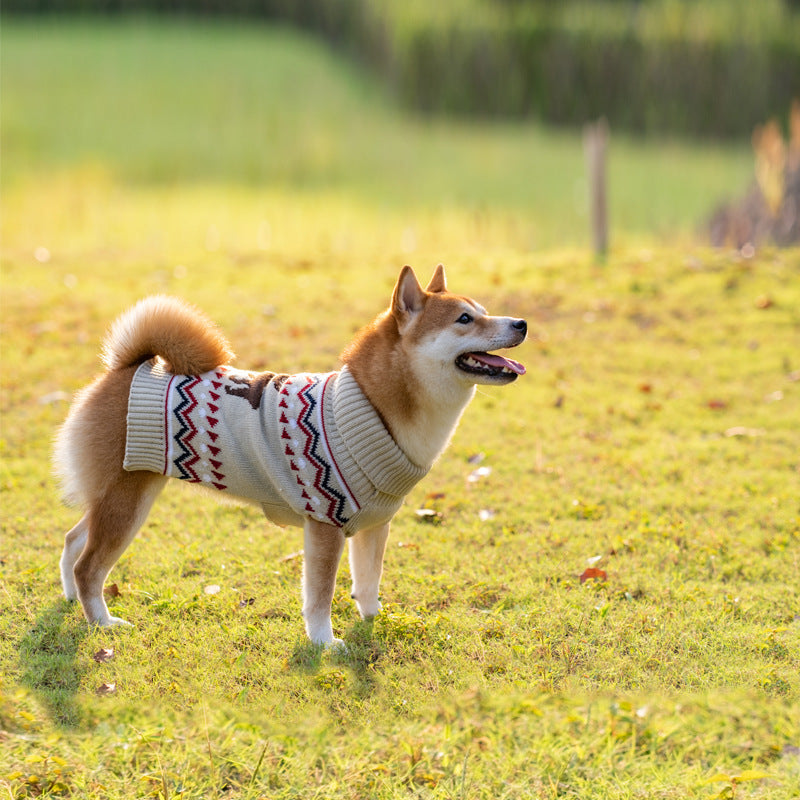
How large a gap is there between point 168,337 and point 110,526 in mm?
892

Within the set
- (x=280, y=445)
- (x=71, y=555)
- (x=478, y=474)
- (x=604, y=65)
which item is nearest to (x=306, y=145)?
(x=604, y=65)

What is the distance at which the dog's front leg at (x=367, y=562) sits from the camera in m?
4.55

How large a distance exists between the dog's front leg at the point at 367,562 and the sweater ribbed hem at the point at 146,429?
97 centimetres

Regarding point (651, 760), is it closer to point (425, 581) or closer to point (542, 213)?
point (425, 581)

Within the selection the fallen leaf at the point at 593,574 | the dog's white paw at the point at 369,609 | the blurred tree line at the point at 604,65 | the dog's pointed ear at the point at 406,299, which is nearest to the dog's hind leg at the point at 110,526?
the dog's white paw at the point at 369,609

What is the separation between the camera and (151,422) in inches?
169

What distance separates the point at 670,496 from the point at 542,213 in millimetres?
9117

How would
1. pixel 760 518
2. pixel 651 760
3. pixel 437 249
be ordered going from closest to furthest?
pixel 651 760, pixel 760 518, pixel 437 249

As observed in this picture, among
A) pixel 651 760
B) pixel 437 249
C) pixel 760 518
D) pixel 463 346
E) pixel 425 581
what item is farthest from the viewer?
pixel 437 249

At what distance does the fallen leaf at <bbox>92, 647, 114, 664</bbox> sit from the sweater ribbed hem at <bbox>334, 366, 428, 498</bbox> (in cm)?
138

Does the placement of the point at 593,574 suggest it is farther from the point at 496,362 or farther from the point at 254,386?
the point at 254,386

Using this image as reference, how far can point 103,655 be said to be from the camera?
4.29 metres

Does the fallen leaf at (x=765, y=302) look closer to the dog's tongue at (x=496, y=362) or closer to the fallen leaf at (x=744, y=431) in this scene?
the fallen leaf at (x=744, y=431)

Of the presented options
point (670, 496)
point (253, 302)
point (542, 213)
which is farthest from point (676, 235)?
point (670, 496)
